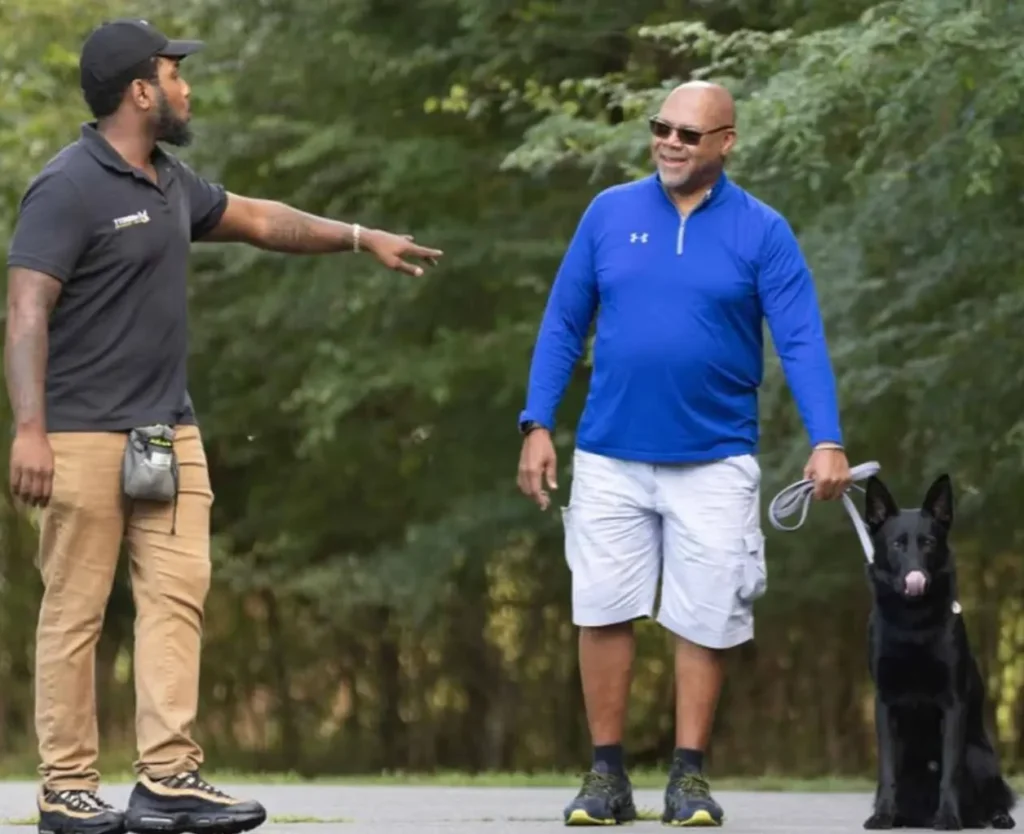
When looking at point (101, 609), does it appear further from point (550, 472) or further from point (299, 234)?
point (550, 472)

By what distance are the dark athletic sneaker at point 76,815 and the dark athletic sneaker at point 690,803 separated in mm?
1782

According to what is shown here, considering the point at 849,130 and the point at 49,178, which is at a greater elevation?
the point at 849,130

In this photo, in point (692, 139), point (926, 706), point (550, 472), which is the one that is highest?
point (692, 139)

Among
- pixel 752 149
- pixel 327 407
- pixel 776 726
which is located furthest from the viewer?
pixel 776 726

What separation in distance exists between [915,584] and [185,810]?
91.1 inches

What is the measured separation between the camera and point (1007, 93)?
1097 cm

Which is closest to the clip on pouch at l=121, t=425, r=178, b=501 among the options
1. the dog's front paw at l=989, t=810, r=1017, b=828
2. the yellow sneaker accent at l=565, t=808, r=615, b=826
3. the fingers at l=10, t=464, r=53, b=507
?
the fingers at l=10, t=464, r=53, b=507

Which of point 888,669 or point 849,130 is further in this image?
point 849,130

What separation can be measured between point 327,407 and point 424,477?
52.4 inches

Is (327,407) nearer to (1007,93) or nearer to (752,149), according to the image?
(752,149)

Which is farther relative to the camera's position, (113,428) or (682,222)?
(682,222)

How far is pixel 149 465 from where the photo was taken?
6.80 meters

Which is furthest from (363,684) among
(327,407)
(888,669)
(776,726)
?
(888,669)

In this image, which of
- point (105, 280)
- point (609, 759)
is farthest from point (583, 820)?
point (105, 280)
